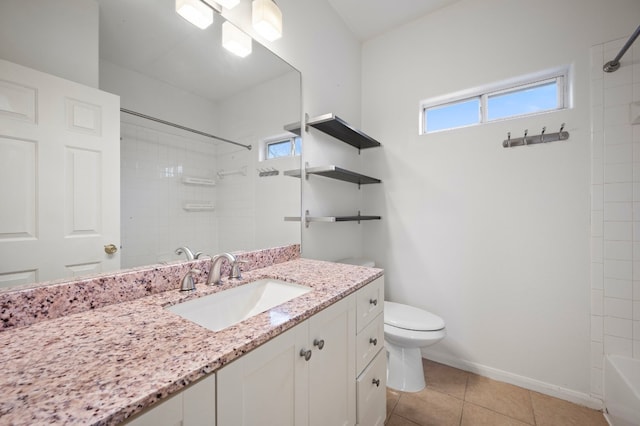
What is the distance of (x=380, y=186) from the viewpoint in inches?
90.4

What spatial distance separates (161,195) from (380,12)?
2.18m

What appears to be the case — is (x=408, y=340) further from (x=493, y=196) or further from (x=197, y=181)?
(x=197, y=181)

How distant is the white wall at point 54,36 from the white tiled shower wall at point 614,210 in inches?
99.1

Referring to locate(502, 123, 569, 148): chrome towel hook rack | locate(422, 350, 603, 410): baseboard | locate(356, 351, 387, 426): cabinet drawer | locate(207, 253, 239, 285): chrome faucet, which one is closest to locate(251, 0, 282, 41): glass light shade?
locate(207, 253, 239, 285): chrome faucet

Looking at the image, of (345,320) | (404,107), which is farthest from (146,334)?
(404,107)

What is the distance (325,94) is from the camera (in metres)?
1.94

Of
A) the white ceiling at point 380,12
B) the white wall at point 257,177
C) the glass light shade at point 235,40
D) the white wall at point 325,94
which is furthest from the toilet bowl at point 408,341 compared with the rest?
the white ceiling at point 380,12

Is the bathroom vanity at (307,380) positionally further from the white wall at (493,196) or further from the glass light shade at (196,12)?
the glass light shade at (196,12)

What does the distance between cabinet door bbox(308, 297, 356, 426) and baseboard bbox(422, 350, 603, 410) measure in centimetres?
128

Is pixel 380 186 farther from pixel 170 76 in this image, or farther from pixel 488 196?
pixel 170 76

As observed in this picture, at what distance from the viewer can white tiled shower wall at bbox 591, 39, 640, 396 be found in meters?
1.43

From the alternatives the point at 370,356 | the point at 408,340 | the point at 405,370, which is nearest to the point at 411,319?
the point at 408,340

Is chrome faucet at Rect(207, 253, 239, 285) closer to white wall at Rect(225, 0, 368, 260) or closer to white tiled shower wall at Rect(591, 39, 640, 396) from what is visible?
white wall at Rect(225, 0, 368, 260)

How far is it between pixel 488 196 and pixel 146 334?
2.09 metres
